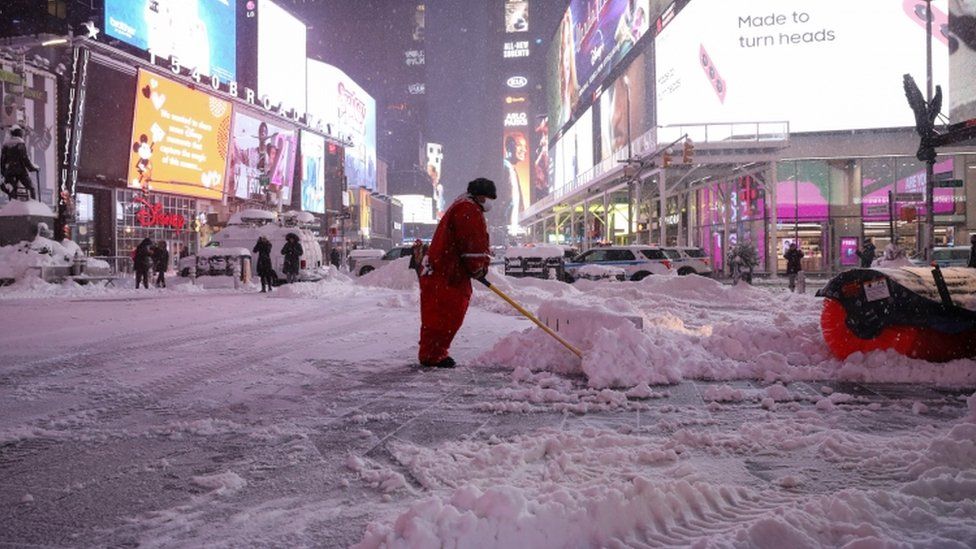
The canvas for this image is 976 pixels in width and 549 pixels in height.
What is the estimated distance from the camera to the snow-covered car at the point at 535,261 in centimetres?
2511

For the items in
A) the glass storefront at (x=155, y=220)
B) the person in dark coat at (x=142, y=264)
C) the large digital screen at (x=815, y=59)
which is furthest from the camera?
the glass storefront at (x=155, y=220)

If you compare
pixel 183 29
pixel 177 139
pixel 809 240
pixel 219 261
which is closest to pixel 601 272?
pixel 219 261

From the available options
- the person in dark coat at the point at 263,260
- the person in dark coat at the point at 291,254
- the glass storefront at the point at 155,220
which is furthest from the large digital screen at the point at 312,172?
the person in dark coat at the point at 263,260

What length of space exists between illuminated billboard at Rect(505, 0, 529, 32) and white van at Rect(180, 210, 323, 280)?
15503cm

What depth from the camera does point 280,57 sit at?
54.9 metres

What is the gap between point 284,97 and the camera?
55156mm

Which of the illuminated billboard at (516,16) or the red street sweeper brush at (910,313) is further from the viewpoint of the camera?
the illuminated billboard at (516,16)

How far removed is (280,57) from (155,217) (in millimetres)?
24619

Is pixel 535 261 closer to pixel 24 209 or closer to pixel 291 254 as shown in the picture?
pixel 291 254

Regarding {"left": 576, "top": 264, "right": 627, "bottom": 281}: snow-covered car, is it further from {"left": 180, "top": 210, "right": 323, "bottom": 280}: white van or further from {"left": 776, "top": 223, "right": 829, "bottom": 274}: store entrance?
{"left": 776, "top": 223, "right": 829, "bottom": 274}: store entrance

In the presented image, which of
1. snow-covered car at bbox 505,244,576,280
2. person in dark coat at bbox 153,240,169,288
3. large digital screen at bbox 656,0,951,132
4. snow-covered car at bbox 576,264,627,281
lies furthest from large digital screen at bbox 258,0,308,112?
snow-covered car at bbox 576,264,627,281

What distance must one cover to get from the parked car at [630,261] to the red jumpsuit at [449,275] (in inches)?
628

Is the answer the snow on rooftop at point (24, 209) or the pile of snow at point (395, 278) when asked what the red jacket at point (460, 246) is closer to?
the pile of snow at point (395, 278)

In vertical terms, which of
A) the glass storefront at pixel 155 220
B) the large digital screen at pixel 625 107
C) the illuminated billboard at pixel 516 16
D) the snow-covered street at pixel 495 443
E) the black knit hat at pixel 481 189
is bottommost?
the snow-covered street at pixel 495 443
